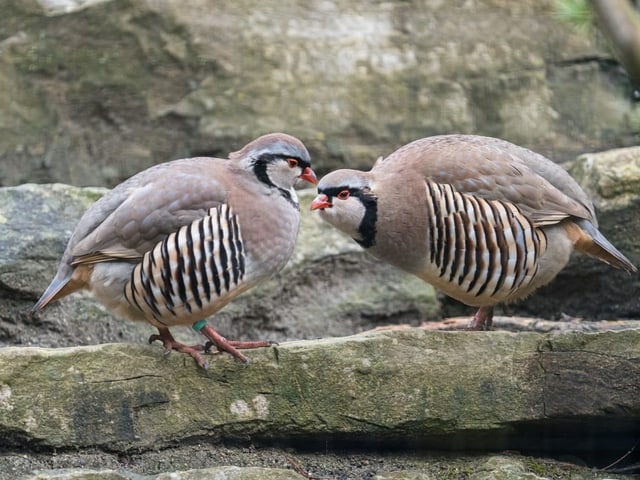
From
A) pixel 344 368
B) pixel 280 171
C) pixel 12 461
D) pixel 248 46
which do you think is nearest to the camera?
pixel 12 461

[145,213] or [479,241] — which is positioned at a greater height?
[145,213]

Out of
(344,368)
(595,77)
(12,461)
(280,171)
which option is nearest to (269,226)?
(280,171)

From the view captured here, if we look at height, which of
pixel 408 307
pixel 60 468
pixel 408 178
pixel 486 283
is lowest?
pixel 408 307

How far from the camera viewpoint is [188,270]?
4492 mm

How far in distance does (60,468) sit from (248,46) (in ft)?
13.8

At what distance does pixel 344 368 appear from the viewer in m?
4.57

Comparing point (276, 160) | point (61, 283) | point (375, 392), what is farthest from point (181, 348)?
point (276, 160)

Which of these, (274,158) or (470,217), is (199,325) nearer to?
(274,158)

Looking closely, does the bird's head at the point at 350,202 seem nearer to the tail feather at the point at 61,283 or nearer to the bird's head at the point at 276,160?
the bird's head at the point at 276,160

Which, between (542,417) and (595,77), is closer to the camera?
(542,417)

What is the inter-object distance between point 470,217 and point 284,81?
2.99 meters

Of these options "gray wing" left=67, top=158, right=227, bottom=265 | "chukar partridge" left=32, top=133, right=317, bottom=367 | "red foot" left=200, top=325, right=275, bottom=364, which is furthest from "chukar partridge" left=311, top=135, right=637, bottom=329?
"red foot" left=200, top=325, right=275, bottom=364

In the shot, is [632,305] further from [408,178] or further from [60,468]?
Result: [60,468]

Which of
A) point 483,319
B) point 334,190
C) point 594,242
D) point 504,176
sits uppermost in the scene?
point 504,176
